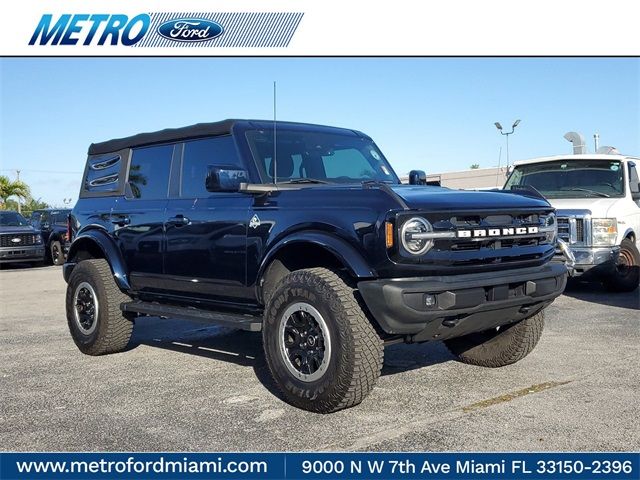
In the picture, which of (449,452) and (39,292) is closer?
(449,452)

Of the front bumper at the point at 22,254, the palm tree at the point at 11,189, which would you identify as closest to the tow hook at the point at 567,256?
the front bumper at the point at 22,254

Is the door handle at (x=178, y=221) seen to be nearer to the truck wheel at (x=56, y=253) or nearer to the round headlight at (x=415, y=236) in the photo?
the round headlight at (x=415, y=236)

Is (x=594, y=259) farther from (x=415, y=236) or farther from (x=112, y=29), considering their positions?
(x=112, y=29)

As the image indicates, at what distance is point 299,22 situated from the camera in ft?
25.2

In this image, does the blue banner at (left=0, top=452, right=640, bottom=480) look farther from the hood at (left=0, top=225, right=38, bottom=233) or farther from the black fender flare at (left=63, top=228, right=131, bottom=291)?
the hood at (left=0, top=225, right=38, bottom=233)

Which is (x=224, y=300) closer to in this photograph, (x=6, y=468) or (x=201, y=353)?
(x=201, y=353)

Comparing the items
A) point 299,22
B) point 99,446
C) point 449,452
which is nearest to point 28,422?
point 99,446

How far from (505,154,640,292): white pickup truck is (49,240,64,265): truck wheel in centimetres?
1362

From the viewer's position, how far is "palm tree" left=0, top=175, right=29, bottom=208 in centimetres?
4409

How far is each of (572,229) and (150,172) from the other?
19.4 ft

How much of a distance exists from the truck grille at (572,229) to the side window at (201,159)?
575 centimetres

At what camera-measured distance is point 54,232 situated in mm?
20453

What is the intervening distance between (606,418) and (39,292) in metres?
10.5

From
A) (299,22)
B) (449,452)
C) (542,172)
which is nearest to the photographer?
(449,452)
